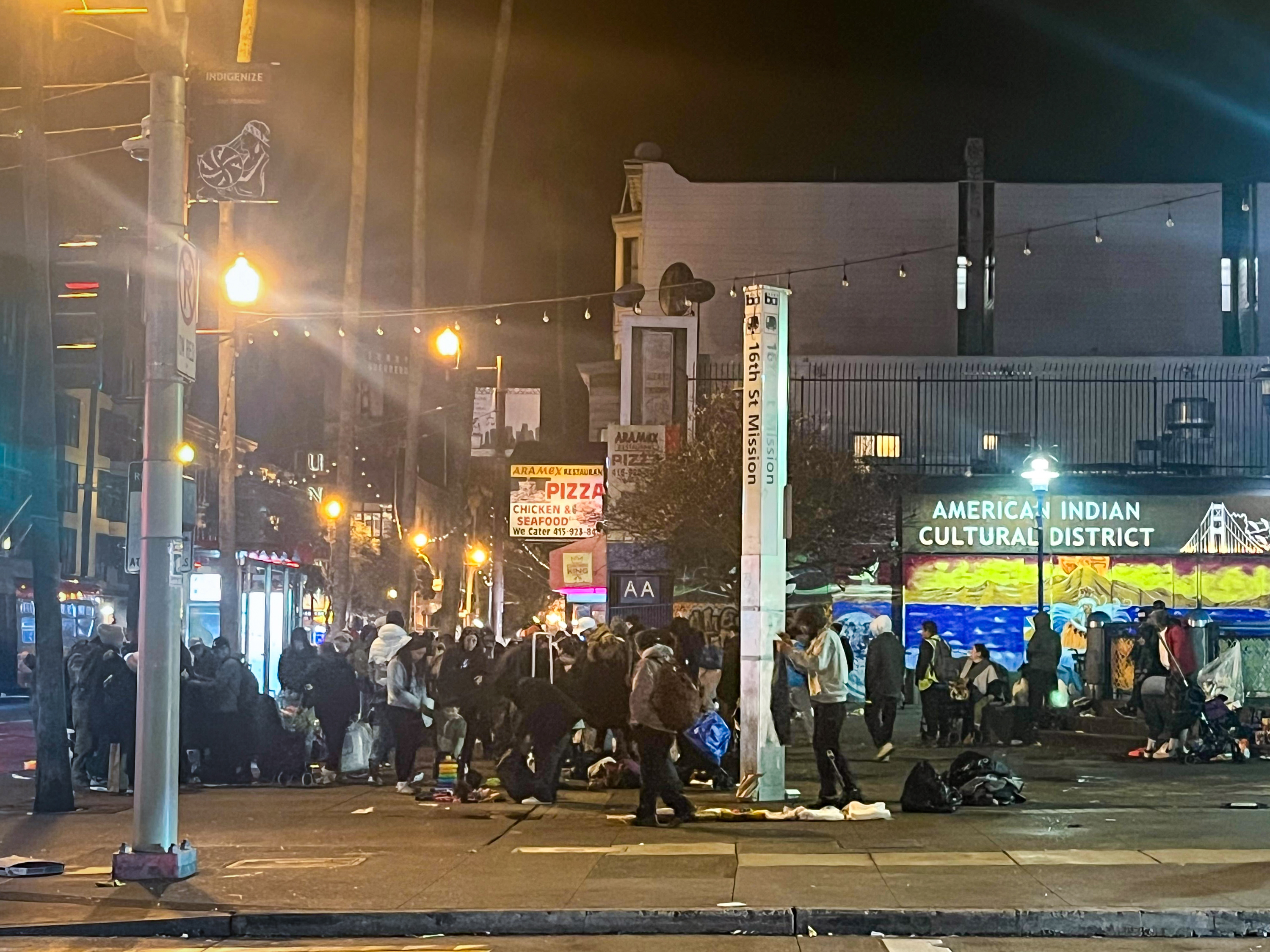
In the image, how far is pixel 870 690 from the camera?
19750 mm

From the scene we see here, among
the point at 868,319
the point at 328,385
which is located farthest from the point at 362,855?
the point at 328,385

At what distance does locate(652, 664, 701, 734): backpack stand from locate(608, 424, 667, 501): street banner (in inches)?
511

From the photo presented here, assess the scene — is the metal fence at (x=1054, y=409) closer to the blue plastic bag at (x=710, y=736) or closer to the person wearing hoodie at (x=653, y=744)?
the blue plastic bag at (x=710, y=736)

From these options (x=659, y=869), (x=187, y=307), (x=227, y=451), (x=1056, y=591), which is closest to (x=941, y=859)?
(x=659, y=869)

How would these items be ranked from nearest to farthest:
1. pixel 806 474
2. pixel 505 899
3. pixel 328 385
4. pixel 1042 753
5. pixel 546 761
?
pixel 505 899, pixel 546 761, pixel 1042 753, pixel 806 474, pixel 328 385

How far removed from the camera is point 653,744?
551 inches

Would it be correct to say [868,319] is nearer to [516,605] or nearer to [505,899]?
[516,605]

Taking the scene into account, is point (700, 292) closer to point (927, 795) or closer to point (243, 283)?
point (243, 283)

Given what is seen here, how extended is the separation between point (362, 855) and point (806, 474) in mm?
17808

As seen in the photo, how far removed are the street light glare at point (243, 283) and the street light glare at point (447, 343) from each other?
367 inches

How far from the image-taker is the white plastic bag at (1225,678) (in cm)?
2014

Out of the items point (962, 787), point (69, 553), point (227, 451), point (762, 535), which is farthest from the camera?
point (69, 553)

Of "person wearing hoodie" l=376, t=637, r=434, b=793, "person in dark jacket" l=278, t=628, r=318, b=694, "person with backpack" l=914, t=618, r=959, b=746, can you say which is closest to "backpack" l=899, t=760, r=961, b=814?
"person wearing hoodie" l=376, t=637, r=434, b=793

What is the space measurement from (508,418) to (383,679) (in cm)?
1664
